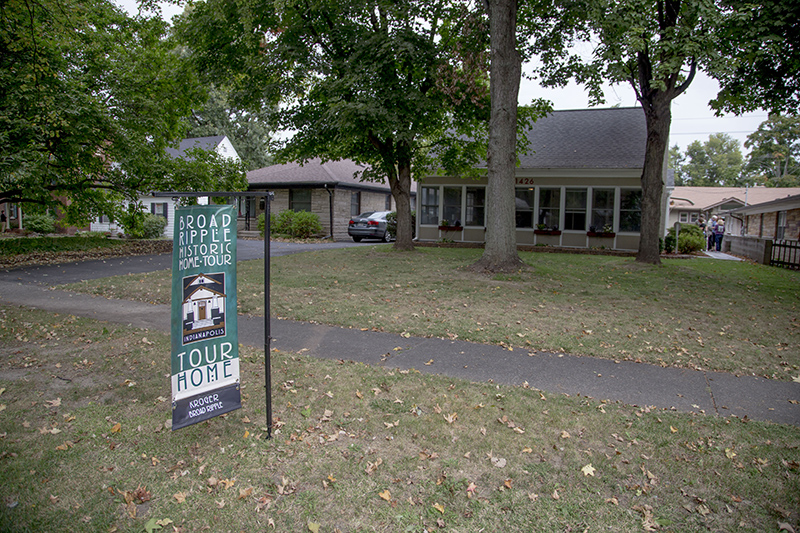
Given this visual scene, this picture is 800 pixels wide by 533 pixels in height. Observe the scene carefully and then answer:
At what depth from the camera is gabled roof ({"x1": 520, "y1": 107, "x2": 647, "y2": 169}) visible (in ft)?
66.2

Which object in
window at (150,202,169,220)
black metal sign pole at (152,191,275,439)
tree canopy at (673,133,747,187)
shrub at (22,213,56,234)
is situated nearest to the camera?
black metal sign pole at (152,191,275,439)

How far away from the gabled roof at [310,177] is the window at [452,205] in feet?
13.8

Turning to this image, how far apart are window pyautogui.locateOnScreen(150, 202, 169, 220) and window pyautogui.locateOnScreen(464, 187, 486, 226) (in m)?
18.9

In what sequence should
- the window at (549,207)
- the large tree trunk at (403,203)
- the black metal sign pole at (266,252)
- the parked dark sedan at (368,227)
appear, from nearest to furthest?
the black metal sign pole at (266,252) < the large tree trunk at (403,203) < the window at (549,207) < the parked dark sedan at (368,227)

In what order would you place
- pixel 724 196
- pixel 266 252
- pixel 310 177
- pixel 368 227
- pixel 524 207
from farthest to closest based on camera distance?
pixel 724 196 < pixel 310 177 < pixel 368 227 < pixel 524 207 < pixel 266 252

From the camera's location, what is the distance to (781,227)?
25734 mm

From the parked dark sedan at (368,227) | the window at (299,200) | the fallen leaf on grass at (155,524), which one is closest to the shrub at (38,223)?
the window at (299,200)

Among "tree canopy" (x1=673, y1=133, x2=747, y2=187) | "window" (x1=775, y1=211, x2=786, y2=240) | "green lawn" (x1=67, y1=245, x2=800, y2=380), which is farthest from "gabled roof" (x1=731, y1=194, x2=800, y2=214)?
"tree canopy" (x1=673, y1=133, x2=747, y2=187)

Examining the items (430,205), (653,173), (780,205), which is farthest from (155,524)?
(780,205)

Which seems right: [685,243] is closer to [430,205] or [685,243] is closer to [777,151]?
[430,205]

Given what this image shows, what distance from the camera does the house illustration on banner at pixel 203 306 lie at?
3.41m

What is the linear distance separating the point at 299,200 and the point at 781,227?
1040 inches

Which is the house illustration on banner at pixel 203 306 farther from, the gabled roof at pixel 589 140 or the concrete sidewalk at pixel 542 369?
the gabled roof at pixel 589 140

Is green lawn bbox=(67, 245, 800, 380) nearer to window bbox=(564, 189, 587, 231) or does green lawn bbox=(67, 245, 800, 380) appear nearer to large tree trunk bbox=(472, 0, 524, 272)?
large tree trunk bbox=(472, 0, 524, 272)
